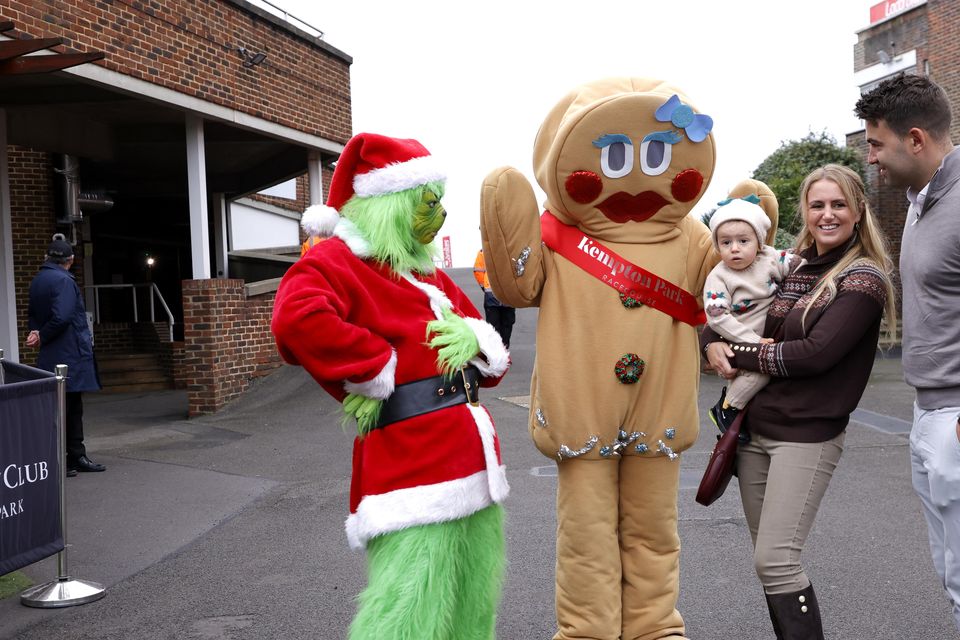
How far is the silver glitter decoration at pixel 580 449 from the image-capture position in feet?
10.7

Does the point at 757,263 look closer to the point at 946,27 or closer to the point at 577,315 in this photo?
the point at 577,315

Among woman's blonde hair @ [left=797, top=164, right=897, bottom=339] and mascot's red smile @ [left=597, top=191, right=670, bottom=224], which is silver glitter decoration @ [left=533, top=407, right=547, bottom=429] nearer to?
mascot's red smile @ [left=597, top=191, right=670, bottom=224]

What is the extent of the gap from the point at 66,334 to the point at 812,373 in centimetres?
616

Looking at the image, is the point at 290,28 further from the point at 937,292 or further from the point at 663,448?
the point at 937,292

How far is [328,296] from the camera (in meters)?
2.84

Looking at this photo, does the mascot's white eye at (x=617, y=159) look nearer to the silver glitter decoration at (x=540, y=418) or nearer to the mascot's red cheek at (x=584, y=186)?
the mascot's red cheek at (x=584, y=186)

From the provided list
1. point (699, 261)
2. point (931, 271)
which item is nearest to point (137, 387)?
point (699, 261)

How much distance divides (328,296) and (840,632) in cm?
265

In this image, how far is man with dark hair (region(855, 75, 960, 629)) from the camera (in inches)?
108

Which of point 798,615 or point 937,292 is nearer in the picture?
point 937,292

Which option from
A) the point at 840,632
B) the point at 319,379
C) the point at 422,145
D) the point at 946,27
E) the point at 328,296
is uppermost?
the point at 946,27

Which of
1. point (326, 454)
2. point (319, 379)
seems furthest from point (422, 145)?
point (326, 454)

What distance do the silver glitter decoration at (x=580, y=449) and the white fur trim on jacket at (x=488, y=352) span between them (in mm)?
377

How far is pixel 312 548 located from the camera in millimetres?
5133
